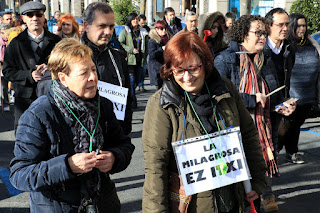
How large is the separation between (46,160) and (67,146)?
5.5 inches

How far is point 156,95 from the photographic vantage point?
2.64m

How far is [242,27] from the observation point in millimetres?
Answer: 3971

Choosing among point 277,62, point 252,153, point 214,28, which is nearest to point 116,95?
point 252,153

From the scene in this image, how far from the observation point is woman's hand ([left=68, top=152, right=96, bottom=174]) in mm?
2311

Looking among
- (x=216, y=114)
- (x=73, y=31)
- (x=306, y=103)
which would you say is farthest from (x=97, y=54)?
(x=306, y=103)

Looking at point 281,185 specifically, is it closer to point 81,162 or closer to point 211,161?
point 211,161

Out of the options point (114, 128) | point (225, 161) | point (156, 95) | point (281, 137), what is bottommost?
point (281, 137)

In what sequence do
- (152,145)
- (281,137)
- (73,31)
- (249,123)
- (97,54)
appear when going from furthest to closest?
(73,31), (281,137), (97,54), (249,123), (152,145)

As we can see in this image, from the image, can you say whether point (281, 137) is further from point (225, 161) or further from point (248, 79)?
point (225, 161)

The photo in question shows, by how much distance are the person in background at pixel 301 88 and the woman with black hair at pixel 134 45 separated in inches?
188

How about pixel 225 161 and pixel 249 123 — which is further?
pixel 249 123

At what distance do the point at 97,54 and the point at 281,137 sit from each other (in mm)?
3095

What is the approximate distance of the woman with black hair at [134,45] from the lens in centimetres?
1022

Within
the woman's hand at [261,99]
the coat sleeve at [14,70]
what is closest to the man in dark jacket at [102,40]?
the coat sleeve at [14,70]
